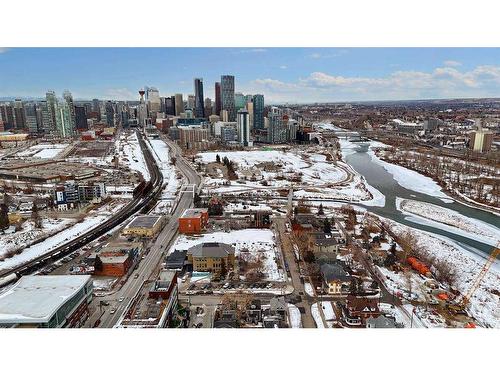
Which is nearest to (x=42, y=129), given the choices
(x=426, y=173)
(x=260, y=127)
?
(x=260, y=127)

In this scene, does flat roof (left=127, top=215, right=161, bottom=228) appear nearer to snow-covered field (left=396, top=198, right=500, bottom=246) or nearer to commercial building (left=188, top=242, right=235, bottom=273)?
commercial building (left=188, top=242, right=235, bottom=273)

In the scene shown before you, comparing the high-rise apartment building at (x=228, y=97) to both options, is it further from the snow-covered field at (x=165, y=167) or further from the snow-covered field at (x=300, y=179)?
the snow-covered field at (x=300, y=179)

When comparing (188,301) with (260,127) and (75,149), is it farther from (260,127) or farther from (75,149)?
(260,127)

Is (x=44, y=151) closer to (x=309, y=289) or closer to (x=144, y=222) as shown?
(x=144, y=222)

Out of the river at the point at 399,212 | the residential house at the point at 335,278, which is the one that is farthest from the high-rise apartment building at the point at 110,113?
the residential house at the point at 335,278

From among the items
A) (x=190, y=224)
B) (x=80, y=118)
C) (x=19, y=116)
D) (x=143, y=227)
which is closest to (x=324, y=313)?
(x=190, y=224)

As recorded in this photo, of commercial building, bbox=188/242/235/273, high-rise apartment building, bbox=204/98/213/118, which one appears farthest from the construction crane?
high-rise apartment building, bbox=204/98/213/118
